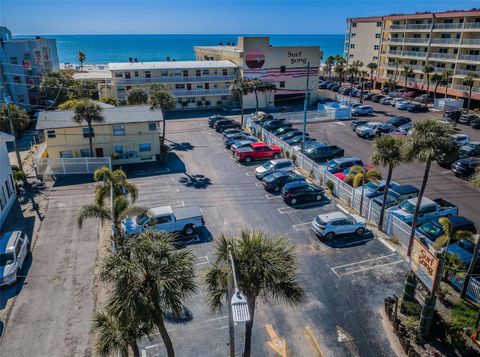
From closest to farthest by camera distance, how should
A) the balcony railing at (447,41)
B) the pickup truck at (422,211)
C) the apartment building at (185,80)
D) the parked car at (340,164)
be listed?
the pickup truck at (422,211)
the parked car at (340,164)
the apartment building at (185,80)
the balcony railing at (447,41)

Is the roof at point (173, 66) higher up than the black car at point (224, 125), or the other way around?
the roof at point (173, 66)

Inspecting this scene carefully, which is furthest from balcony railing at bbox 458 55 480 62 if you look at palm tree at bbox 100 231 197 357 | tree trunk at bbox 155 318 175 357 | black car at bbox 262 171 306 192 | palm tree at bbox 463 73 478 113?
tree trunk at bbox 155 318 175 357

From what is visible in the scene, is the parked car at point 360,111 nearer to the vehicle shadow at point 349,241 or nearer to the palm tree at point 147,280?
the vehicle shadow at point 349,241

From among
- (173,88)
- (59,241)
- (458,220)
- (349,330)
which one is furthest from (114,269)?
(173,88)

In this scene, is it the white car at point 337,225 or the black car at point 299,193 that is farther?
the black car at point 299,193

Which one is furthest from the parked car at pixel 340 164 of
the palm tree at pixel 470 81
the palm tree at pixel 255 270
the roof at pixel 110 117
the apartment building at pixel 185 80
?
the apartment building at pixel 185 80

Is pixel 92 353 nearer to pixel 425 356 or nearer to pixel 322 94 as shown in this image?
pixel 425 356

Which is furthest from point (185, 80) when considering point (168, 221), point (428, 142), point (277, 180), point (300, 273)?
point (428, 142)

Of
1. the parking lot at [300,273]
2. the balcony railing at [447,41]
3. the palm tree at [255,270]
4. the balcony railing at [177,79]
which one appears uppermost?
the balcony railing at [447,41]

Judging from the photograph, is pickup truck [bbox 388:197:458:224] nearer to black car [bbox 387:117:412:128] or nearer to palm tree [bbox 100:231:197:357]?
palm tree [bbox 100:231:197:357]
